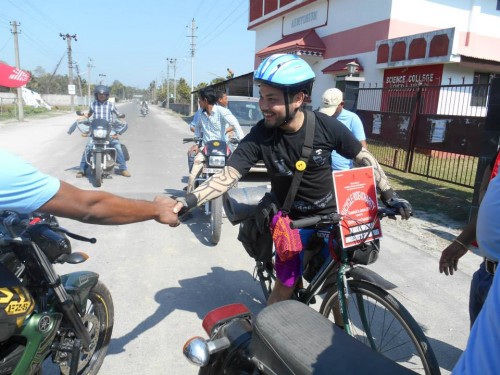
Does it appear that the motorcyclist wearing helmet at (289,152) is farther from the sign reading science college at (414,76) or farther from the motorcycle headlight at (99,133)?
the sign reading science college at (414,76)

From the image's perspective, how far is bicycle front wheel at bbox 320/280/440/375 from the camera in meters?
2.08

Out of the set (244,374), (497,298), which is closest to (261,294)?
(244,374)

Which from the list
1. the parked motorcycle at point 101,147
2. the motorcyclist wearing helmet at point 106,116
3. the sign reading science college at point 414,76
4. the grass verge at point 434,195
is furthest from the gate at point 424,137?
the parked motorcycle at point 101,147

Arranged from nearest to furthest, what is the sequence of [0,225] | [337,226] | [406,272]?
1. [0,225]
2. [337,226]
3. [406,272]

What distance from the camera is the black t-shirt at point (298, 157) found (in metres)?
2.63

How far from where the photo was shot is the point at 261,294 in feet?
12.9

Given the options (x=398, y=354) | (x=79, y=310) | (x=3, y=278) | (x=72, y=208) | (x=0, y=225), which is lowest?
(x=398, y=354)

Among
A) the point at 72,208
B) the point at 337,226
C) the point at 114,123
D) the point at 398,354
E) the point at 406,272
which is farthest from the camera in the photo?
the point at 114,123

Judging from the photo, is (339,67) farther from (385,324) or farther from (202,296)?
(385,324)

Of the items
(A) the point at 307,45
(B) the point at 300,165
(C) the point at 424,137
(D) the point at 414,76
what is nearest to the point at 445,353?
(B) the point at 300,165

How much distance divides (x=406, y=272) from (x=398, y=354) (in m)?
2.06

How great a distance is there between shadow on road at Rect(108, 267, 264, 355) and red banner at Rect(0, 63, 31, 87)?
204 cm

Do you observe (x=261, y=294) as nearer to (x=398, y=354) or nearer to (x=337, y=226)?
(x=398, y=354)

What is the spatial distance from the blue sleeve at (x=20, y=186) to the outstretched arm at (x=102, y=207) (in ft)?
0.16
